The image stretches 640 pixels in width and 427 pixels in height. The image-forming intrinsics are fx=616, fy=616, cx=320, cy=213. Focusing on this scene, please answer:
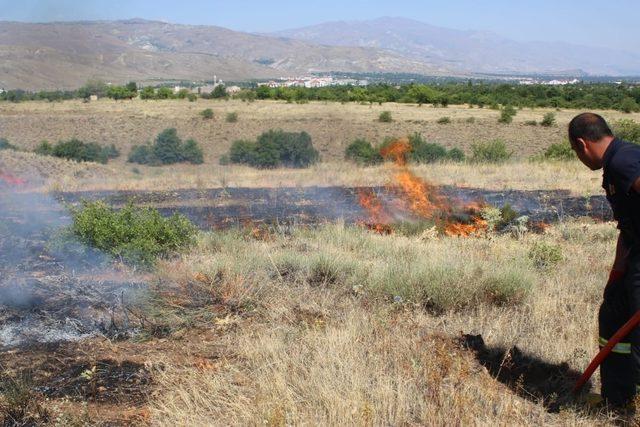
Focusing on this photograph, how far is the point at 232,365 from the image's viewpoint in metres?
4.06

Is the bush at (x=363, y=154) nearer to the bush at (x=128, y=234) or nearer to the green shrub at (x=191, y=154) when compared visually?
the green shrub at (x=191, y=154)

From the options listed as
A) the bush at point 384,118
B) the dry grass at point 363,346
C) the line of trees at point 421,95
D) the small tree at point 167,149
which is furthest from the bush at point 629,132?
the line of trees at point 421,95

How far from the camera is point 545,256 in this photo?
6980 mm

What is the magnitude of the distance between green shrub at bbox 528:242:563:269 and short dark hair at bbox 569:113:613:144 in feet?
12.3

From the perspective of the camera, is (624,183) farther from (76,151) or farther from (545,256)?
(76,151)

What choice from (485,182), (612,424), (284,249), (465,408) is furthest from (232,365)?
(485,182)

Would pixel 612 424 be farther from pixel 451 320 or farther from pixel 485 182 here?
pixel 485 182

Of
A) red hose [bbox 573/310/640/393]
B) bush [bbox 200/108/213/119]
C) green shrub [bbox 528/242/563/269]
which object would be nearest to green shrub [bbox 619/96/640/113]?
bush [bbox 200/108/213/119]

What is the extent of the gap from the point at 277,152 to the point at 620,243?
27.0 metres

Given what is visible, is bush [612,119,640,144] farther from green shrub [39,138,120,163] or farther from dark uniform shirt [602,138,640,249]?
green shrub [39,138,120,163]

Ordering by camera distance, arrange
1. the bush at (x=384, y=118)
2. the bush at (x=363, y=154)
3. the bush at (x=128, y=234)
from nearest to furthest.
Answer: the bush at (x=128, y=234), the bush at (x=363, y=154), the bush at (x=384, y=118)

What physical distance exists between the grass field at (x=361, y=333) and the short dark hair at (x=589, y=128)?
1.49 metres

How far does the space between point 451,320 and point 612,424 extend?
1824 millimetres

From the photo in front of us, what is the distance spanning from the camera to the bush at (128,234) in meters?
6.78
